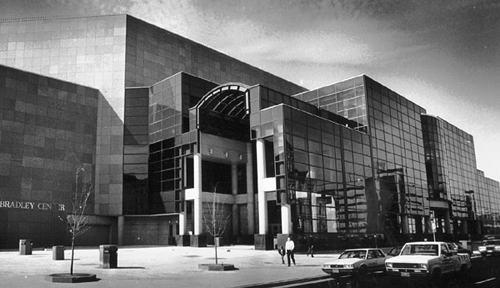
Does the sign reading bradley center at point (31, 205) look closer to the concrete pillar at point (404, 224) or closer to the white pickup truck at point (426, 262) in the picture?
the concrete pillar at point (404, 224)

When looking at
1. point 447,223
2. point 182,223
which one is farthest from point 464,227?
point 182,223

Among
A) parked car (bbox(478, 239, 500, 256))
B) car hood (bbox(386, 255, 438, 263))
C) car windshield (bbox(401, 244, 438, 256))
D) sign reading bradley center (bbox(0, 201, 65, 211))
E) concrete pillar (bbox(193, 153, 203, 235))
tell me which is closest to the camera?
car hood (bbox(386, 255, 438, 263))

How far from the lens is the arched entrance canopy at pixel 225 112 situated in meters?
54.0

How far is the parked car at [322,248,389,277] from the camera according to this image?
20297 mm

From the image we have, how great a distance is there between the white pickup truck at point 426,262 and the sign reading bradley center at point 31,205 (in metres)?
46.2

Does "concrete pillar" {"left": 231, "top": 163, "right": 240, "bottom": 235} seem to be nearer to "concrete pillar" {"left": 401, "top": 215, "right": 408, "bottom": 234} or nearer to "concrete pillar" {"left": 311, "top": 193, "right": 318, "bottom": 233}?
"concrete pillar" {"left": 311, "top": 193, "right": 318, "bottom": 233}

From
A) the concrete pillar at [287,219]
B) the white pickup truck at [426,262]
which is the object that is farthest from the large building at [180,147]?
the white pickup truck at [426,262]

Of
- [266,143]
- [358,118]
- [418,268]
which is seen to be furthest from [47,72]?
[418,268]

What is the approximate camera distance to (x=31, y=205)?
5378cm

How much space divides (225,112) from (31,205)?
25.9 metres

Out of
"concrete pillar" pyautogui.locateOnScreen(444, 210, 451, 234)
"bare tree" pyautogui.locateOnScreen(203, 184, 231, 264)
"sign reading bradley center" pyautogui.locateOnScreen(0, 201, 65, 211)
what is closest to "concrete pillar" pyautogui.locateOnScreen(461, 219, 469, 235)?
"concrete pillar" pyautogui.locateOnScreen(444, 210, 451, 234)

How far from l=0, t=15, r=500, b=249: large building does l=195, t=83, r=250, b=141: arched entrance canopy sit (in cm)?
17

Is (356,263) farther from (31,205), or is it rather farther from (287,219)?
(31,205)

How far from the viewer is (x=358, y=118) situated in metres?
62.7
